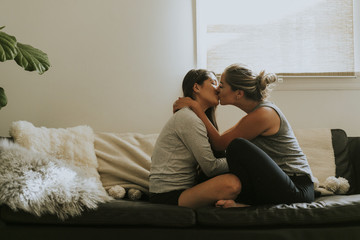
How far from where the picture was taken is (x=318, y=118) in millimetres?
2895

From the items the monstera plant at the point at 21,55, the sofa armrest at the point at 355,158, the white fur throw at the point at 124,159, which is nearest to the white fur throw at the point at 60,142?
the white fur throw at the point at 124,159

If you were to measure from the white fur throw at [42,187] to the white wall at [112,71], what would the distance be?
92 centimetres

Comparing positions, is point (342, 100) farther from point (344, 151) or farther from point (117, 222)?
point (117, 222)

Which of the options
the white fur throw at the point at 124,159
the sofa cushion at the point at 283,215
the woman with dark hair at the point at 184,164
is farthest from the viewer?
the white fur throw at the point at 124,159

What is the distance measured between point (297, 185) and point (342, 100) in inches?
46.6

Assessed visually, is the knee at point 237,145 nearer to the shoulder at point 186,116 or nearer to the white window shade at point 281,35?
the shoulder at point 186,116

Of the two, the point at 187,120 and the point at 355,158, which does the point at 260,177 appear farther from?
the point at 355,158

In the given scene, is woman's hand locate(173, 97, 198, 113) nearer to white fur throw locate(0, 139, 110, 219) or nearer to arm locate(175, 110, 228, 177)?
arm locate(175, 110, 228, 177)

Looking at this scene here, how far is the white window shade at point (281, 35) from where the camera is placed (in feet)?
9.50

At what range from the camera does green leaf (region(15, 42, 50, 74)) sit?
2.19 metres

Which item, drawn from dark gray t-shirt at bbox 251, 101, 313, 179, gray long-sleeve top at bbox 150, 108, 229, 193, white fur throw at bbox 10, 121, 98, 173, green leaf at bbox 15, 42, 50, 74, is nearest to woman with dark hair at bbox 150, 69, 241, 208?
gray long-sleeve top at bbox 150, 108, 229, 193

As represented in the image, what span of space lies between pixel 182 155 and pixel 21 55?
3.43ft

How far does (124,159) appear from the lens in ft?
8.03

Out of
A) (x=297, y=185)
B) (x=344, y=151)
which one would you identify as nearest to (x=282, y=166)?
(x=297, y=185)
